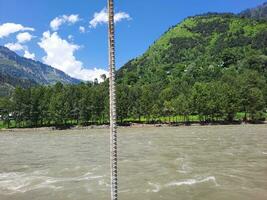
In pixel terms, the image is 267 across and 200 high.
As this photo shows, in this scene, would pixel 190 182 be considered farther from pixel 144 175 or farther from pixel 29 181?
pixel 29 181

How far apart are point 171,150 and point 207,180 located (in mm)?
19047

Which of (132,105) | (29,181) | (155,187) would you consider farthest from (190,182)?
(132,105)

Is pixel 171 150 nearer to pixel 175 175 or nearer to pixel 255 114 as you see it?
pixel 175 175

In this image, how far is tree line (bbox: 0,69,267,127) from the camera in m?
129

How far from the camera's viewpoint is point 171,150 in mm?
47531

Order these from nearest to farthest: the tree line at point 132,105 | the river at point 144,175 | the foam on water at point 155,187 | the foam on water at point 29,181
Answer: the river at point 144,175
the foam on water at point 155,187
the foam on water at point 29,181
the tree line at point 132,105

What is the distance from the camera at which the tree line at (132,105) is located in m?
129

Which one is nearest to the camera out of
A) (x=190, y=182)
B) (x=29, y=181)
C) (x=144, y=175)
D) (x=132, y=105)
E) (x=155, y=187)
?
(x=155, y=187)

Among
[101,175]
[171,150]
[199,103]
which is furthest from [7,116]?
[101,175]

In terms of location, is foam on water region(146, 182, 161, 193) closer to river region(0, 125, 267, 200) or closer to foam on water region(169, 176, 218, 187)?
river region(0, 125, 267, 200)

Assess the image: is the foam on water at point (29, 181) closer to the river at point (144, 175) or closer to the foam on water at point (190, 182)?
the river at point (144, 175)

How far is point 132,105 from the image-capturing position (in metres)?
135

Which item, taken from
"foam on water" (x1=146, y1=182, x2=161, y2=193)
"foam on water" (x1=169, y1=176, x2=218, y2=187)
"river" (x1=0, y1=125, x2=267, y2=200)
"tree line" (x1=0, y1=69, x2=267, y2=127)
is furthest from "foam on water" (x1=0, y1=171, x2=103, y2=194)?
"tree line" (x1=0, y1=69, x2=267, y2=127)

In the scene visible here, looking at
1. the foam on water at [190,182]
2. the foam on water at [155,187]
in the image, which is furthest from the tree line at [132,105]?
the foam on water at [155,187]
